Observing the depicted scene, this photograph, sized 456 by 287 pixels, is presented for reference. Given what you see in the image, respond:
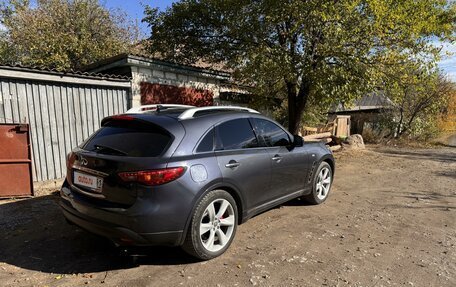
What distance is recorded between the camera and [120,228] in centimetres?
317

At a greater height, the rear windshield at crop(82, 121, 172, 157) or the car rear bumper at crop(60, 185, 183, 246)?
the rear windshield at crop(82, 121, 172, 157)

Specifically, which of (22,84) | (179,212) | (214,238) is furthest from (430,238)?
(22,84)

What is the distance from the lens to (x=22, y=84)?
22.0ft

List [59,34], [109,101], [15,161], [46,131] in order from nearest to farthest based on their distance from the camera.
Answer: [15,161]
[46,131]
[109,101]
[59,34]

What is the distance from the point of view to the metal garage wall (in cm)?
664

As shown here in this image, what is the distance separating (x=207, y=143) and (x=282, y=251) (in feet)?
5.07

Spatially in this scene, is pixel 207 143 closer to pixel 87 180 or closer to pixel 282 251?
pixel 87 180

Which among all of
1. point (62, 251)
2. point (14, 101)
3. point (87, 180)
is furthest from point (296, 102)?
point (62, 251)

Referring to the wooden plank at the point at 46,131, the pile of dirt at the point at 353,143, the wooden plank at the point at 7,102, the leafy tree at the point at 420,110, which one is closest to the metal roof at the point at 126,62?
the wooden plank at the point at 46,131

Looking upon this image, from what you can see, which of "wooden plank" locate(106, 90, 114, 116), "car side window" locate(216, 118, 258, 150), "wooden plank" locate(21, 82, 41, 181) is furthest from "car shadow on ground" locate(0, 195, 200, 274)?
"wooden plank" locate(106, 90, 114, 116)

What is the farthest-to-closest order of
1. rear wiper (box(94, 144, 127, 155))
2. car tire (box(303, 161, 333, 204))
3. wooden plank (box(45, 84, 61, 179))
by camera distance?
wooden plank (box(45, 84, 61, 179)) → car tire (box(303, 161, 333, 204)) → rear wiper (box(94, 144, 127, 155))

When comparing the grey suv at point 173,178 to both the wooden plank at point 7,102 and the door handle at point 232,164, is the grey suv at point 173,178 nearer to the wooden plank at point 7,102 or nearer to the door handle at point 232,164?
the door handle at point 232,164

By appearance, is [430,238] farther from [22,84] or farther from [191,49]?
[191,49]

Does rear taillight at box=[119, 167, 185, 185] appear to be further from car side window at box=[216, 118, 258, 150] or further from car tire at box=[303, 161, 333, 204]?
car tire at box=[303, 161, 333, 204]
